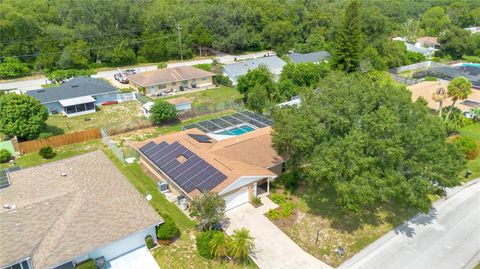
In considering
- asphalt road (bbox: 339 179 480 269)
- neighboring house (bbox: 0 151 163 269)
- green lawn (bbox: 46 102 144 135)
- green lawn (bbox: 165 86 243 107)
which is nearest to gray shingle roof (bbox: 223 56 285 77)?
green lawn (bbox: 165 86 243 107)

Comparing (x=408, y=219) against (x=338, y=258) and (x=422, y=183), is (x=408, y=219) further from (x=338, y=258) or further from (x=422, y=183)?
(x=338, y=258)

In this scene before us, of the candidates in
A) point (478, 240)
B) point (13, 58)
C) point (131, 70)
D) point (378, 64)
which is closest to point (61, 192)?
point (478, 240)

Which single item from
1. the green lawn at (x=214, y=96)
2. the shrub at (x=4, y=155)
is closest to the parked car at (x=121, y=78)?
the green lawn at (x=214, y=96)

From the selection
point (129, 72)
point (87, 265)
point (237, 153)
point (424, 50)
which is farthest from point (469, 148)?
point (129, 72)

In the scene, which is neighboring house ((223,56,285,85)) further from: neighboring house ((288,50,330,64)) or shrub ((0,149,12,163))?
shrub ((0,149,12,163))

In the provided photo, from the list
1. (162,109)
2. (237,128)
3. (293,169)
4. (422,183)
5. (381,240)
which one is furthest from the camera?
(162,109)

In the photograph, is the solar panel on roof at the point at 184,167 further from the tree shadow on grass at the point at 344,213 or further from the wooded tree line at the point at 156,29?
the wooded tree line at the point at 156,29
